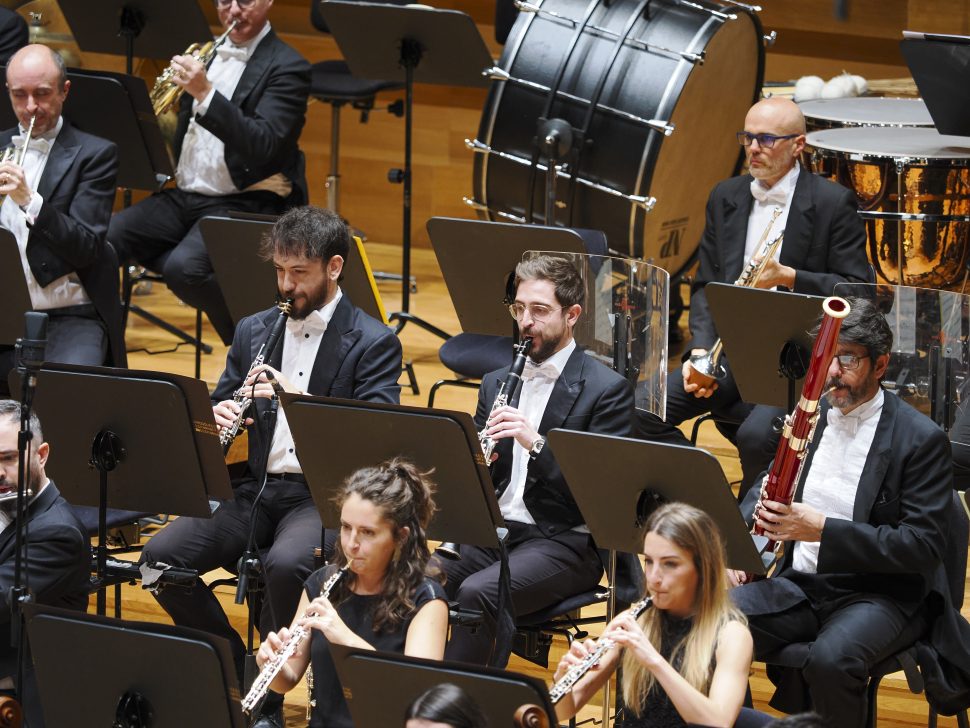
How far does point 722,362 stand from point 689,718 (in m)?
1.85

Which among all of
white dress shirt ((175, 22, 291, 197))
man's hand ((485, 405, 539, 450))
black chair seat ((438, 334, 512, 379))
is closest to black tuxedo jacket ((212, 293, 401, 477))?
man's hand ((485, 405, 539, 450))

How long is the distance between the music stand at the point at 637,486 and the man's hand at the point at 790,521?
4.1 inches

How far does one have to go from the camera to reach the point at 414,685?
2447 mm

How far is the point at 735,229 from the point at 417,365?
6.13 ft

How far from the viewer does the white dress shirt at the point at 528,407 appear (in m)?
3.61

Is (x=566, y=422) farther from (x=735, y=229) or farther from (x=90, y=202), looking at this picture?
(x=90, y=202)

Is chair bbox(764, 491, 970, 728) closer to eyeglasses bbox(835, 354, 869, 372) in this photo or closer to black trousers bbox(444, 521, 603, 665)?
eyeglasses bbox(835, 354, 869, 372)

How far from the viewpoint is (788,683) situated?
10.8 feet

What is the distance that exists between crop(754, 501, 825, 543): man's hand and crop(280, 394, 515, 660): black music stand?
57 centimetres

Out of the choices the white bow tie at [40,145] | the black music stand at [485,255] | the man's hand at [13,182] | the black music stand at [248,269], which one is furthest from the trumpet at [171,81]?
the black music stand at [485,255]

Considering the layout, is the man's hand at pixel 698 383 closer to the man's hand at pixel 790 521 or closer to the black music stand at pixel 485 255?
the black music stand at pixel 485 255

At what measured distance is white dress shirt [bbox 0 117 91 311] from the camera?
15.4 ft

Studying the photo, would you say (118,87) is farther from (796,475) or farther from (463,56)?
(796,475)

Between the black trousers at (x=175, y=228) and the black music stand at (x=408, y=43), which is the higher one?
the black music stand at (x=408, y=43)
